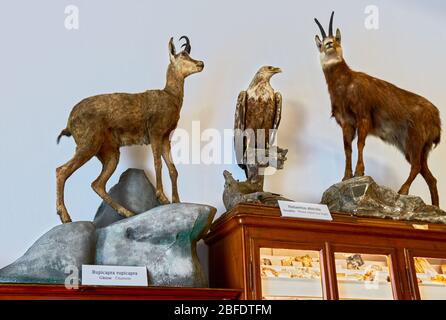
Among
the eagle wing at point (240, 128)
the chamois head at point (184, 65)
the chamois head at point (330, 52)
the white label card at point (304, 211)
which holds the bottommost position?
the white label card at point (304, 211)

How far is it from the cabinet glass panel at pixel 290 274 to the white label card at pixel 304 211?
96 mm

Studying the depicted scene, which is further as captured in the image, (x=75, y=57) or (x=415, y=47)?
(x=415, y=47)

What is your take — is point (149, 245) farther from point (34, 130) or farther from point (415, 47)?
point (415, 47)

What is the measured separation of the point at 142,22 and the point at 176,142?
18.8 inches

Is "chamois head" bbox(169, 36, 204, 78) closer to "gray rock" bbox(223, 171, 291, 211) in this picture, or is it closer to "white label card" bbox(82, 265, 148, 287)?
"gray rock" bbox(223, 171, 291, 211)

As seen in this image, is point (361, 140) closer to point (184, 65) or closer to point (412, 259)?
point (412, 259)

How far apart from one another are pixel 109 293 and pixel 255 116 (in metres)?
0.75

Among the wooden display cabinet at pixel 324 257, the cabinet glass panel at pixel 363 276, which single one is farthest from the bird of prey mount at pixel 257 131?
the cabinet glass panel at pixel 363 276

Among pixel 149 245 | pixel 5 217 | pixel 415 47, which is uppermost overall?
pixel 415 47

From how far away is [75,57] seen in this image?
1.88 metres

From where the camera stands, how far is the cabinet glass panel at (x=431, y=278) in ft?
5.22

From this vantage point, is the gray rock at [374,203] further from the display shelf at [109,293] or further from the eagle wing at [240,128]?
the display shelf at [109,293]

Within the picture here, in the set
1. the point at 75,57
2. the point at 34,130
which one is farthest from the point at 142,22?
the point at 34,130
